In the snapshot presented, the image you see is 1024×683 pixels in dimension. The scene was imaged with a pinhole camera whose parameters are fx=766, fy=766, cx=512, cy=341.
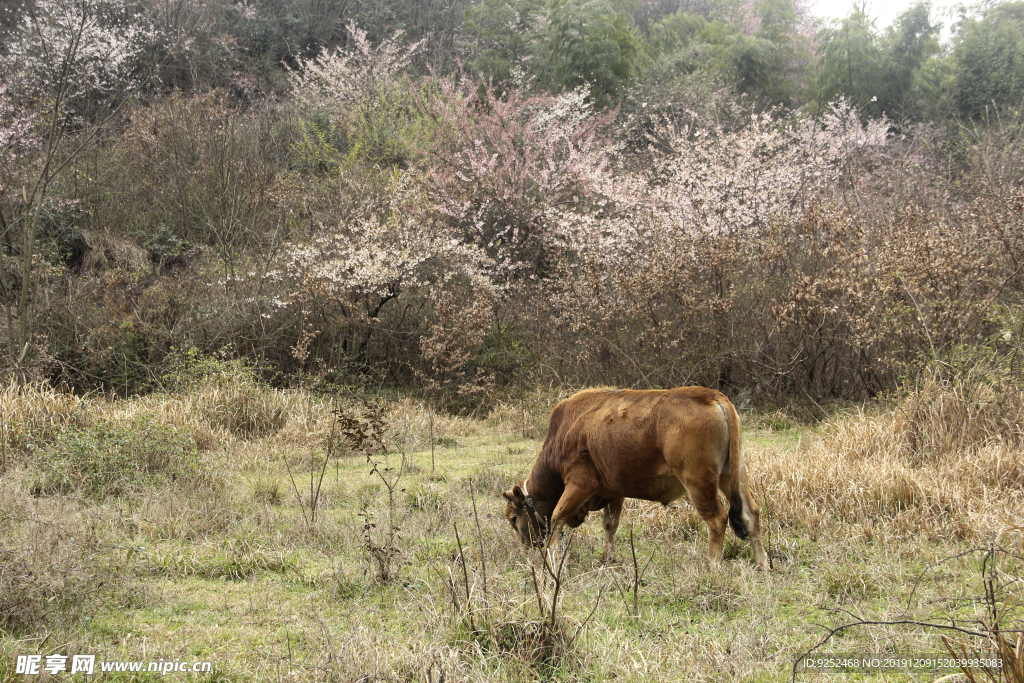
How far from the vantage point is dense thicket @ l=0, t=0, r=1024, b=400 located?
10.2 meters

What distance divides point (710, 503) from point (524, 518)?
1321mm

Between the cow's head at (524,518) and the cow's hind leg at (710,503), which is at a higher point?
the cow's hind leg at (710,503)

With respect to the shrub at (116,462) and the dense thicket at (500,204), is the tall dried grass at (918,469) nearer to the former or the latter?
the dense thicket at (500,204)

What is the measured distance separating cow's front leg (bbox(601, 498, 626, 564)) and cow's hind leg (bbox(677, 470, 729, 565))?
0.69 m

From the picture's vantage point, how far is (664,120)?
2225 centimetres

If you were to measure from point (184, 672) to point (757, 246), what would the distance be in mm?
9388

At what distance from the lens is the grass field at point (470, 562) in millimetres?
3531

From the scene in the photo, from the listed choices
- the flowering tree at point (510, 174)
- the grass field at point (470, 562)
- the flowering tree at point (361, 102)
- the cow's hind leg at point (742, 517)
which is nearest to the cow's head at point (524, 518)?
the grass field at point (470, 562)

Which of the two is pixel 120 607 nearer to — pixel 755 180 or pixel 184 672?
pixel 184 672

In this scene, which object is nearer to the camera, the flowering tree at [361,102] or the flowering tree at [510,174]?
the flowering tree at [510,174]

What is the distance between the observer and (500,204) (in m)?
15.5

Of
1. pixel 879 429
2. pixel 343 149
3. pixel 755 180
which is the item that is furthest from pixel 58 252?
pixel 879 429

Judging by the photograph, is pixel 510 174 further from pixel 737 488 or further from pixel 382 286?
pixel 737 488

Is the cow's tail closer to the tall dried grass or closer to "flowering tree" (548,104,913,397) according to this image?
the tall dried grass
